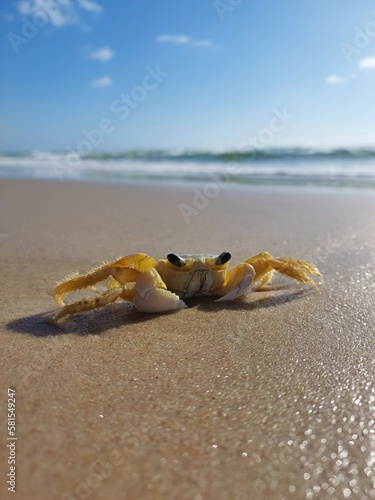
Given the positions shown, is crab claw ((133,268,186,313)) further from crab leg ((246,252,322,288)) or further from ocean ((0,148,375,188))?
ocean ((0,148,375,188))

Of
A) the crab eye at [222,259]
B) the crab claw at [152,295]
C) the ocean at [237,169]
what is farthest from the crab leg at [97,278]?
the ocean at [237,169]

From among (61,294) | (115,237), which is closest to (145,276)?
(61,294)

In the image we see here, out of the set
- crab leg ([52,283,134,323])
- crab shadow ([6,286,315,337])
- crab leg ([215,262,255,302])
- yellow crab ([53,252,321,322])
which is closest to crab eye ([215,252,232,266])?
yellow crab ([53,252,321,322])

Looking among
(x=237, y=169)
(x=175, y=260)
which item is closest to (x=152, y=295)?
(x=175, y=260)

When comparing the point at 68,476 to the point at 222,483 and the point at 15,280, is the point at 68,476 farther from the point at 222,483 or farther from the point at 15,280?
the point at 15,280

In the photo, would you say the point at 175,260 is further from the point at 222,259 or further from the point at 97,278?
the point at 97,278
